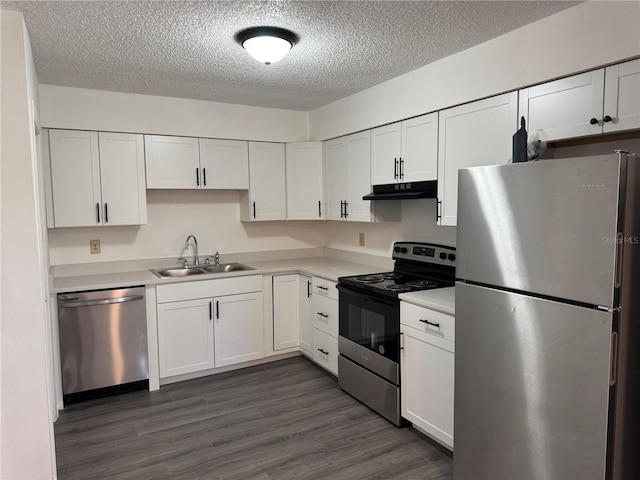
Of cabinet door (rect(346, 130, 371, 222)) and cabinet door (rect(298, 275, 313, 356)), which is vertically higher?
cabinet door (rect(346, 130, 371, 222))

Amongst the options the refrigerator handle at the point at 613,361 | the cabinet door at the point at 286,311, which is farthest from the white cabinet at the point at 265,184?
the refrigerator handle at the point at 613,361

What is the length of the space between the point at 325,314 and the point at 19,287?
219 centimetres

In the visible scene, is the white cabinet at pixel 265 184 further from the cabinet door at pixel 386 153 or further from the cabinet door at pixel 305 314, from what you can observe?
the cabinet door at pixel 386 153

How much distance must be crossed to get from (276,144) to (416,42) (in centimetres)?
201

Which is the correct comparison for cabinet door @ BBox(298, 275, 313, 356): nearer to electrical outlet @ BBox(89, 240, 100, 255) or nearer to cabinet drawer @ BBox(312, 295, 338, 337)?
cabinet drawer @ BBox(312, 295, 338, 337)

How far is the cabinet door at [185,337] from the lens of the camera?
3498mm

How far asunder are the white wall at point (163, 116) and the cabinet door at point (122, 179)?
4.5 inches

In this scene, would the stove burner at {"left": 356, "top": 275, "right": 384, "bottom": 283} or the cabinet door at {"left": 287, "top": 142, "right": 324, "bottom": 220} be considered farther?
the cabinet door at {"left": 287, "top": 142, "right": 324, "bottom": 220}

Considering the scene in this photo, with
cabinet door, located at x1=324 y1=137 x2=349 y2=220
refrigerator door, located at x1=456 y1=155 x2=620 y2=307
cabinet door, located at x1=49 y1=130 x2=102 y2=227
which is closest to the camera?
refrigerator door, located at x1=456 y1=155 x2=620 y2=307

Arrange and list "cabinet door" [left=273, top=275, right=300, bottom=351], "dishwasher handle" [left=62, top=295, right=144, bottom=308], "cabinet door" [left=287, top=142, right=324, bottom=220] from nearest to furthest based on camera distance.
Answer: "dishwasher handle" [left=62, top=295, right=144, bottom=308] < "cabinet door" [left=273, top=275, right=300, bottom=351] < "cabinet door" [left=287, top=142, right=324, bottom=220]

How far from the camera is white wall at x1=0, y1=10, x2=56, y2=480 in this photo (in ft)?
6.81

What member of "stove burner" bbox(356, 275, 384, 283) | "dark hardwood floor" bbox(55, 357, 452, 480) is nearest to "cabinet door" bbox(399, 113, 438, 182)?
"stove burner" bbox(356, 275, 384, 283)

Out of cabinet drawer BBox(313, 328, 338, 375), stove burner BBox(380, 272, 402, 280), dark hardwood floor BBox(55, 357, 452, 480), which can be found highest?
stove burner BBox(380, 272, 402, 280)

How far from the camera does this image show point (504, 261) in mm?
1834
